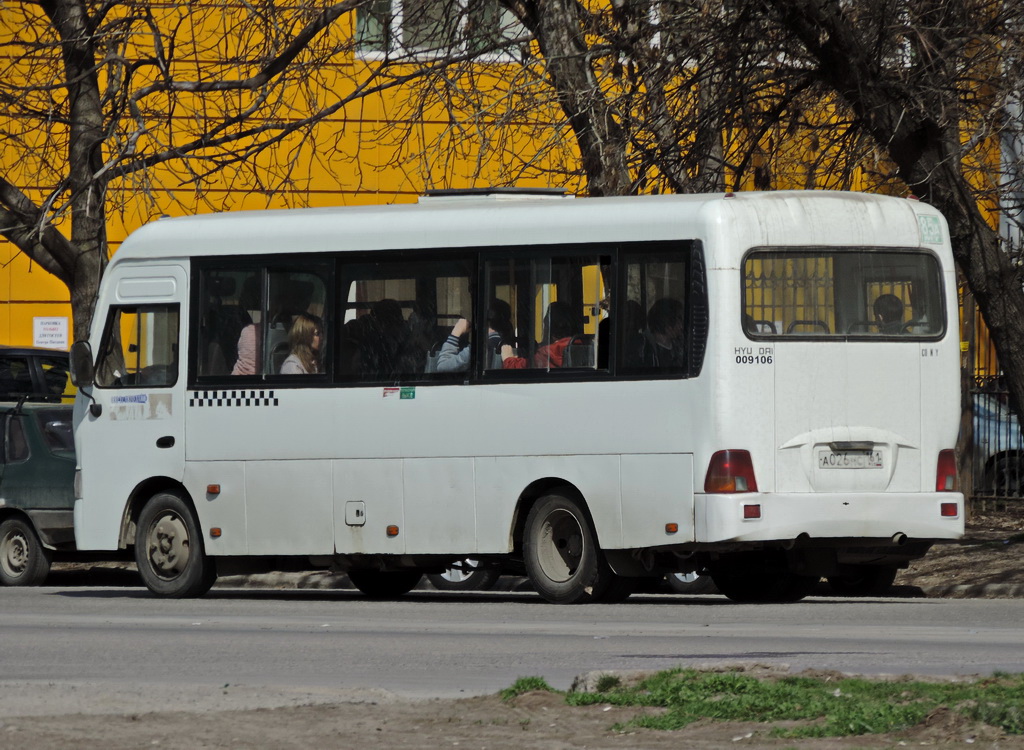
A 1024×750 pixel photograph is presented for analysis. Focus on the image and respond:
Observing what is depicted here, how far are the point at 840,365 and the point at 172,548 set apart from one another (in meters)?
5.29

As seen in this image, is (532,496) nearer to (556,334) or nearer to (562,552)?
(562,552)

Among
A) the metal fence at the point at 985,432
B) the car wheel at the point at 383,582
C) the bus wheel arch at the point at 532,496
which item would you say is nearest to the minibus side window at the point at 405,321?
the bus wheel arch at the point at 532,496

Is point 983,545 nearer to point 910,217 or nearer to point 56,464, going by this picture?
point 910,217

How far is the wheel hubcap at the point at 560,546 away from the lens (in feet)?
48.0

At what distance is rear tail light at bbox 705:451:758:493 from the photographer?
45.8ft

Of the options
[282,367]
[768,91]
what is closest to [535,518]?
[282,367]

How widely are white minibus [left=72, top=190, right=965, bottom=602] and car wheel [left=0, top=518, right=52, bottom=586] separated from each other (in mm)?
2236

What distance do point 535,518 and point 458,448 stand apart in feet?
2.56

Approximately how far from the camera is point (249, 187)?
25.9 meters

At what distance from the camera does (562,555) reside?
48.3 feet

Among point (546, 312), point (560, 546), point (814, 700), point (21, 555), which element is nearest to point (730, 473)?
point (560, 546)

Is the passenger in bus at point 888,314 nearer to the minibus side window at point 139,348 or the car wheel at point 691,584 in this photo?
the car wheel at point 691,584

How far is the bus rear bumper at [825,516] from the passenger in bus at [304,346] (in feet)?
10.6

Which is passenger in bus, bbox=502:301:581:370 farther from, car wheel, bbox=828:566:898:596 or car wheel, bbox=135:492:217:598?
car wheel, bbox=135:492:217:598
